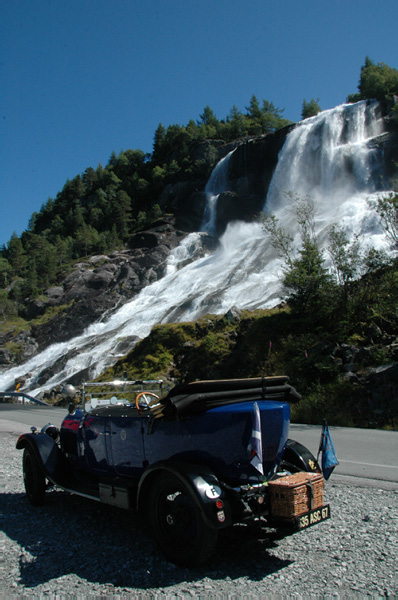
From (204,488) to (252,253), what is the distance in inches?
1678

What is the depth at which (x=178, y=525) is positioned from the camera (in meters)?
3.87

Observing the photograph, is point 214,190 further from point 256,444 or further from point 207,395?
point 256,444

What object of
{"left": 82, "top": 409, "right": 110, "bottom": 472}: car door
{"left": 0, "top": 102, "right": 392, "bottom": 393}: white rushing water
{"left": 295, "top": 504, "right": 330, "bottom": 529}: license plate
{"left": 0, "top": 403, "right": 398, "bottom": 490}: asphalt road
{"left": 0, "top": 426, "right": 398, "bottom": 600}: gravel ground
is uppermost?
{"left": 0, "top": 102, "right": 392, "bottom": 393}: white rushing water

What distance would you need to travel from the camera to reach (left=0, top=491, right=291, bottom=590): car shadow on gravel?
362 cm

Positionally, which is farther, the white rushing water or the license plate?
the white rushing water

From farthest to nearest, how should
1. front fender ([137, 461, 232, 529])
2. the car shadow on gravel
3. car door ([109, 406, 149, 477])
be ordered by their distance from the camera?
car door ([109, 406, 149, 477]) → the car shadow on gravel → front fender ([137, 461, 232, 529])

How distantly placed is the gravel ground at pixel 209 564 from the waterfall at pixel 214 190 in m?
57.5

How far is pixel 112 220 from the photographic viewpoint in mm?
88375

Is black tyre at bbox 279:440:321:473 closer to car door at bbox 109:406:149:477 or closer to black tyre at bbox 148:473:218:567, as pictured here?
black tyre at bbox 148:473:218:567

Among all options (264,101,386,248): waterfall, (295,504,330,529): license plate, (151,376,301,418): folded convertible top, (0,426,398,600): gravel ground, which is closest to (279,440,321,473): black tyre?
(0,426,398,600): gravel ground

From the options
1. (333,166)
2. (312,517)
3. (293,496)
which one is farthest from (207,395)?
(333,166)

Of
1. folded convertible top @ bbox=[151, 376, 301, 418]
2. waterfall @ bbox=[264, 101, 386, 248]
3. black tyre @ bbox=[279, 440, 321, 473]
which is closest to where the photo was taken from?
folded convertible top @ bbox=[151, 376, 301, 418]

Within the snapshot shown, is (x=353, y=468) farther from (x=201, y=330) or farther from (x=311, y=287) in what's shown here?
(x=201, y=330)

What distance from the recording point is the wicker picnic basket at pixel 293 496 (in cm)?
373
